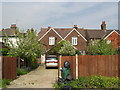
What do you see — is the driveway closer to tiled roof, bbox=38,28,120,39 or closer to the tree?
the tree

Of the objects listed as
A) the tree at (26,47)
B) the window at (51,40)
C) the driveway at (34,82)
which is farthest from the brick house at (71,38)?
the driveway at (34,82)

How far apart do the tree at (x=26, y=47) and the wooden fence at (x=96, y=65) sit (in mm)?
9078

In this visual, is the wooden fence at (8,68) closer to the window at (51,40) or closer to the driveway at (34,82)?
the driveway at (34,82)

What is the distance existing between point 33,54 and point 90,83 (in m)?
11.1

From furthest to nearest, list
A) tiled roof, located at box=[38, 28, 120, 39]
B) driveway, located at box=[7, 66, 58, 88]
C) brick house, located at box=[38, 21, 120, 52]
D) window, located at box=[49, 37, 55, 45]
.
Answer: tiled roof, located at box=[38, 28, 120, 39], window, located at box=[49, 37, 55, 45], brick house, located at box=[38, 21, 120, 52], driveway, located at box=[7, 66, 58, 88]

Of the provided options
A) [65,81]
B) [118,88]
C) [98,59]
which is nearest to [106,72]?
[98,59]

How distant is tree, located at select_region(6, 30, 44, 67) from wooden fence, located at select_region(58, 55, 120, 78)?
9.08 meters

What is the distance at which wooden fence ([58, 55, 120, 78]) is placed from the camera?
405 inches

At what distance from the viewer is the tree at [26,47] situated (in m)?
18.9

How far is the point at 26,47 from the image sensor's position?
63.5 ft

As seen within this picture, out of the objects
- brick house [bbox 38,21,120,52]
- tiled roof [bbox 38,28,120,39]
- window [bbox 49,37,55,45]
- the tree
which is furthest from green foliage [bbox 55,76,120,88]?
tiled roof [bbox 38,28,120,39]

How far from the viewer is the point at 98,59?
34.8 feet

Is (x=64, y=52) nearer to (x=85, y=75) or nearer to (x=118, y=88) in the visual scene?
(x=85, y=75)

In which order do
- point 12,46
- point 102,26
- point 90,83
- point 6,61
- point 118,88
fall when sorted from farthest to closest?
1. point 102,26
2. point 12,46
3. point 6,61
4. point 90,83
5. point 118,88
